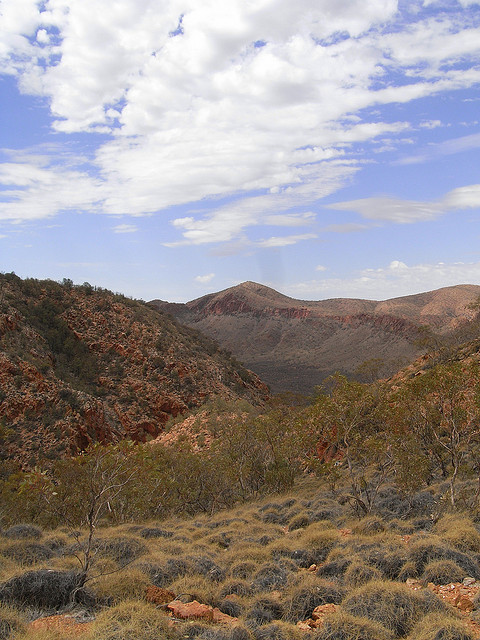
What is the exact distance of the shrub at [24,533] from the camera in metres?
11.4

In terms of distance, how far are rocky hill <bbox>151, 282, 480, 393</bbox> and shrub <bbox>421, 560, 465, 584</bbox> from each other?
64705 mm

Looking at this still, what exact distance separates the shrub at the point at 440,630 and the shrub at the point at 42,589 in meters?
4.88

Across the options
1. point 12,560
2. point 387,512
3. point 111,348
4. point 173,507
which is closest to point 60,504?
point 173,507

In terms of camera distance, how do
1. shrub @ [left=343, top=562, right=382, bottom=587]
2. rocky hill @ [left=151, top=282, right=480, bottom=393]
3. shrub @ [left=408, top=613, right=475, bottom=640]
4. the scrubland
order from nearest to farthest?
shrub @ [left=408, top=613, right=475, bottom=640] → the scrubland → shrub @ [left=343, top=562, right=382, bottom=587] → rocky hill @ [left=151, top=282, right=480, bottom=393]

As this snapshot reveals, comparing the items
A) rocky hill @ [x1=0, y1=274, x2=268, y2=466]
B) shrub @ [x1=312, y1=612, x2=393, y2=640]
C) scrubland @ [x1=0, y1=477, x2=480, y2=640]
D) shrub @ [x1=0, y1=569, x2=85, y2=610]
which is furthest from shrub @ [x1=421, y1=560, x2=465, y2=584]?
rocky hill @ [x1=0, y1=274, x2=268, y2=466]

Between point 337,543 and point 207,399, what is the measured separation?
2760cm

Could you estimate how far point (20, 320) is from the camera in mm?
35031

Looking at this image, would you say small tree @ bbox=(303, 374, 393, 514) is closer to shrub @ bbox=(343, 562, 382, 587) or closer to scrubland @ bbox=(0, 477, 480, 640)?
scrubland @ bbox=(0, 477, 480, 640)

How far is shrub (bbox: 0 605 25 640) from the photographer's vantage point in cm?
524

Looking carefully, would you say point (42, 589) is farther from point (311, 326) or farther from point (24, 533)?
point (311, 326)

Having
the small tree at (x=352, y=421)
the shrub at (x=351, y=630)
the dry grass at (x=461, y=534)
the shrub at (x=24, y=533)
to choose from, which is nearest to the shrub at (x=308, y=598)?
the shrub at (x=351, y=630)

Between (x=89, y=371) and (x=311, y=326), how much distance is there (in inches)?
3773

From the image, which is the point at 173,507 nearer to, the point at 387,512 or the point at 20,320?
the point at 387,512

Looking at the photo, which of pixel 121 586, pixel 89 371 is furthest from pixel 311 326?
pixel 121 586
